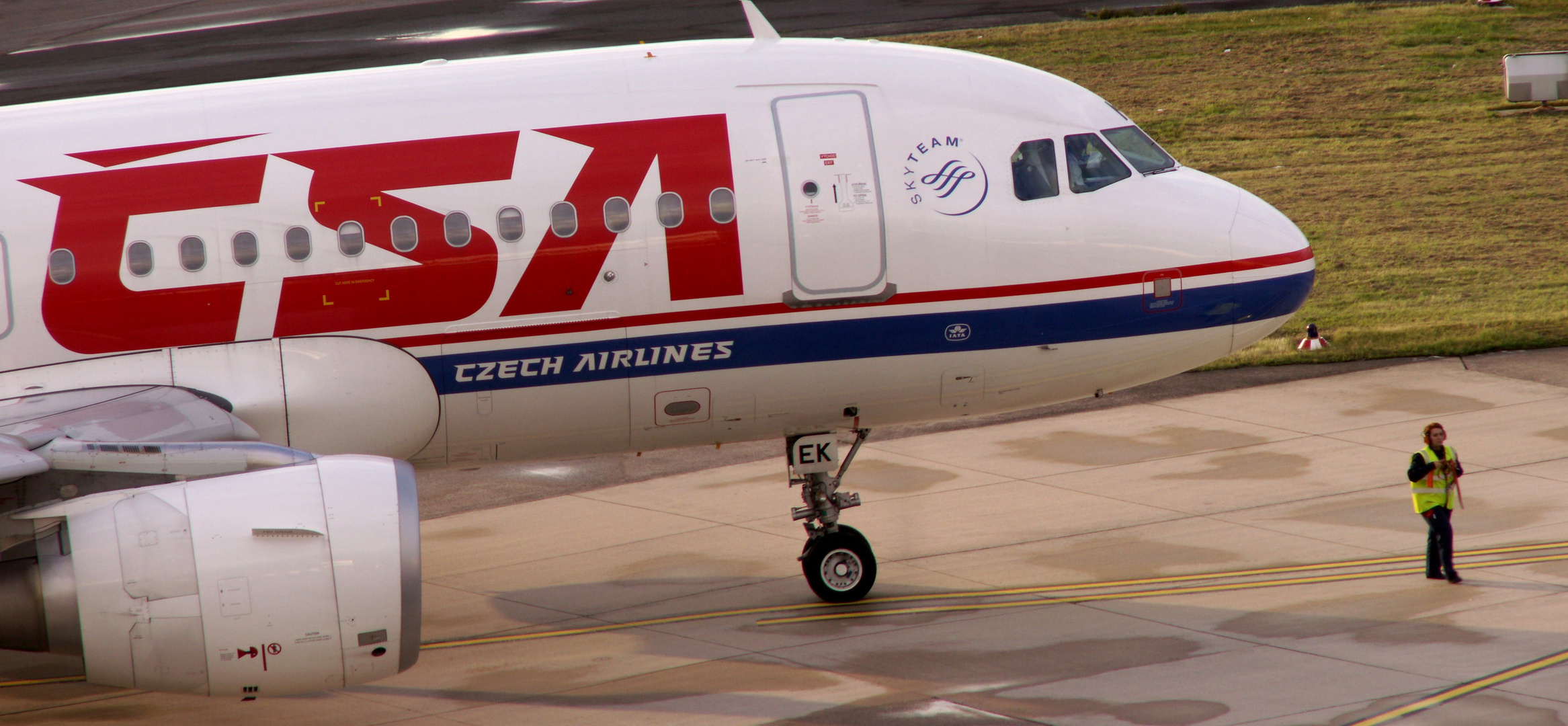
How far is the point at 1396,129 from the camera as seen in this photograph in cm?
3800

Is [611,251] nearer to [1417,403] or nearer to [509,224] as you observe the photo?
[509,224]

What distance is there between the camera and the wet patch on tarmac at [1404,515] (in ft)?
57.6

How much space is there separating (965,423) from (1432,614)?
9413 mm

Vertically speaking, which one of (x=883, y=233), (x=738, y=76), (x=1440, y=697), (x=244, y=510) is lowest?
(x=1440, y=697)

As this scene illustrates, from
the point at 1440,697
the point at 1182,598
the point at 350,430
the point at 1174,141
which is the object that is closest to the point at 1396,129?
the point at 1174,141

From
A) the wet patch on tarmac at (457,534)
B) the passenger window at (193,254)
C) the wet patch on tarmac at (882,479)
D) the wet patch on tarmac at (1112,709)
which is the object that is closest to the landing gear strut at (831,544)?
the wet patch on tarmac at (1112,709)

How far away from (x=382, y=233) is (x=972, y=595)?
687 centimetres

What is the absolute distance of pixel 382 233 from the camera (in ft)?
45.3

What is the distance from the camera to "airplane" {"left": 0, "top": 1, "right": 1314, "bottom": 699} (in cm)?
1359

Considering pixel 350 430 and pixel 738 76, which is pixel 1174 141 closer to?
pixel 738 76

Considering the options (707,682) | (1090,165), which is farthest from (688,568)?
(1090,165)

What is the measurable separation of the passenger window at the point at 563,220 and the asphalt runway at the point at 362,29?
26.1 m

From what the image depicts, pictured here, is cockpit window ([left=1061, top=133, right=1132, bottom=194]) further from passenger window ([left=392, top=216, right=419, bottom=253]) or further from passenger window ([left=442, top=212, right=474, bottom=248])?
passenger window ([left=392, top=216, right=419, bottom=253])

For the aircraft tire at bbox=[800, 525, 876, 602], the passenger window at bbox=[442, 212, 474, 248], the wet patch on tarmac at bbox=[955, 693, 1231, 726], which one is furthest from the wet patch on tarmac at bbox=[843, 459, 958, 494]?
the passenger window at bbox=[442, 212, 474, 248]
